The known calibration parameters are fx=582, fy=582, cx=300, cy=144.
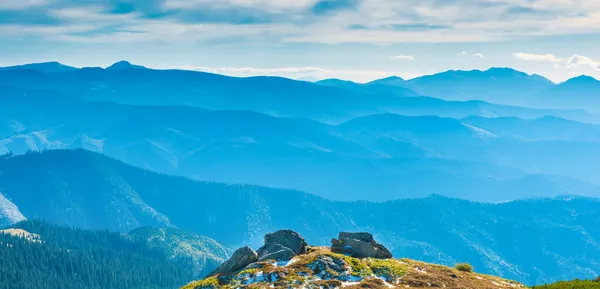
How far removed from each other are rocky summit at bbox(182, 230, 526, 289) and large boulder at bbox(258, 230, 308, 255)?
0.91 ft

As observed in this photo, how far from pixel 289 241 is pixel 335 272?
11544 mm

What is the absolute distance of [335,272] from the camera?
51.4m

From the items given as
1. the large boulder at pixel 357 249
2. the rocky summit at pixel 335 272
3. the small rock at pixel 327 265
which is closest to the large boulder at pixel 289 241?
the rocky summit at pixel 335 272

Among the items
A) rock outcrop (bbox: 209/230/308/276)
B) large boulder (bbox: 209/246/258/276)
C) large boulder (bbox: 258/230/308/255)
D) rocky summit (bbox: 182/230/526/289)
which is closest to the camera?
rocky summit (bbox: 182/230/526/289)

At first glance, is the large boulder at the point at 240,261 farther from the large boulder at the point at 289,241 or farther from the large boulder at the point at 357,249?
the large boulder at the point at 357,249

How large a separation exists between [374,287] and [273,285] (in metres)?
8.50

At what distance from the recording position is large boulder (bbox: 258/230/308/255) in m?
60.9

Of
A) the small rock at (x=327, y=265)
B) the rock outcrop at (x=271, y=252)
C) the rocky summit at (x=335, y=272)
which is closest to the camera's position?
the rocky summit at (x=335, y=272)

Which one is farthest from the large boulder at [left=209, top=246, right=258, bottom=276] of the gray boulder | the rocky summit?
the gray boulder

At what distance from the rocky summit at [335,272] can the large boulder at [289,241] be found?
28 cm

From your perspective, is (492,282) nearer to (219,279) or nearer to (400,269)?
(400,269)

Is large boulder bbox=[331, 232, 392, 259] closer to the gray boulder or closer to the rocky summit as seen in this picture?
the rocky summit

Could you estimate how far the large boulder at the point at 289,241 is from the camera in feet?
200

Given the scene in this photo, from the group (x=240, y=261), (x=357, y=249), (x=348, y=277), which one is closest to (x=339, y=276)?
(x=348, y=277)
